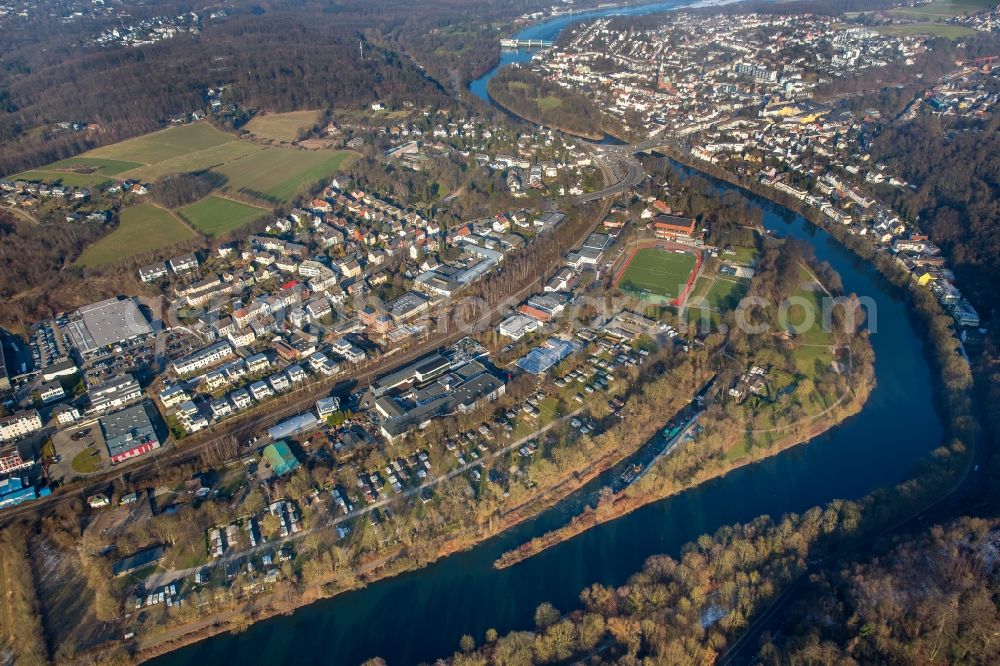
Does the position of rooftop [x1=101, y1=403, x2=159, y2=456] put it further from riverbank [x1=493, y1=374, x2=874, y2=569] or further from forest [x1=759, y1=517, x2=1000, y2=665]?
forest [x1=759, y1=517, x2=1000, y2=665]

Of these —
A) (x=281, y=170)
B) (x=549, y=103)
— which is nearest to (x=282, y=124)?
(x=281, y=170)

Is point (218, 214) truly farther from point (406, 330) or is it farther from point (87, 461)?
point (87, 461)

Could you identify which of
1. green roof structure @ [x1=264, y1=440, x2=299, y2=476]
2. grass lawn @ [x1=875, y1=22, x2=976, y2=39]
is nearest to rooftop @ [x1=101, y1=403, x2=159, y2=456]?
green roof structure @ [x1=264, y1=440, x2=299, y2=476]

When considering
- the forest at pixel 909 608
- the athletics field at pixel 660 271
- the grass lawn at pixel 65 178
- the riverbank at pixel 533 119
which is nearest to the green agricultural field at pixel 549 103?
the riverbank at pixel 533 119

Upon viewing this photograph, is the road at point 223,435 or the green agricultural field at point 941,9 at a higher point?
the green agricultural field at point 941,9

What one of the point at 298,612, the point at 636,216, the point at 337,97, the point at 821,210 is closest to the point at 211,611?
the point at 298,612

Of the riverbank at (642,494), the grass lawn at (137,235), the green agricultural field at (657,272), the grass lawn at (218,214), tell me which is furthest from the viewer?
the grass lawn at (218,214)

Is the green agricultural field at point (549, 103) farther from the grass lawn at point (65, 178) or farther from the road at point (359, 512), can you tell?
the road at point (359, 512)
